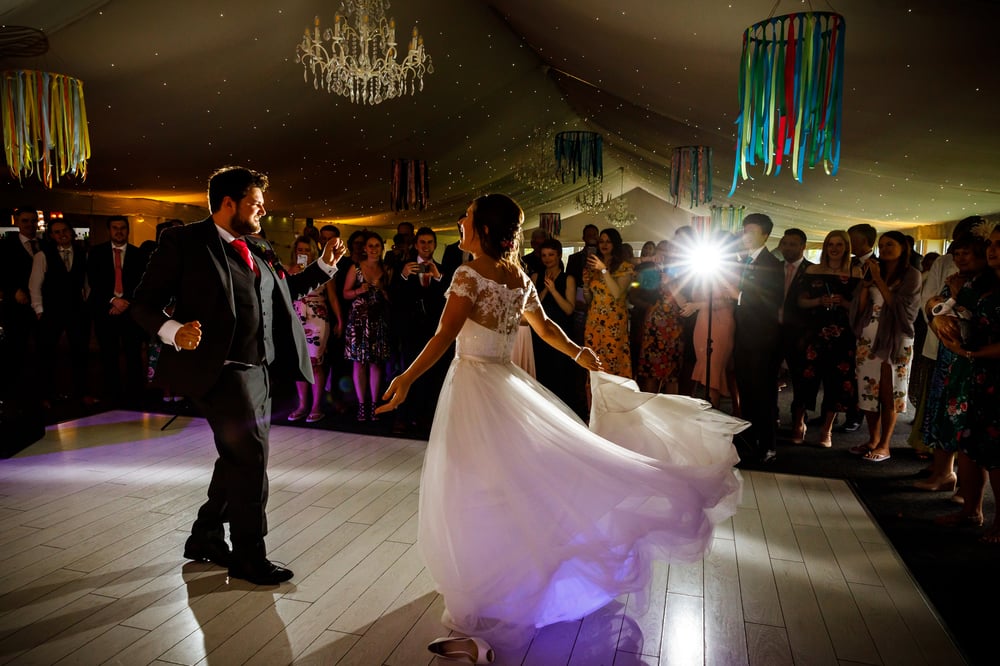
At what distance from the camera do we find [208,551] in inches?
106

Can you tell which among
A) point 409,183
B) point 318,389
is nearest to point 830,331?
point 318,389

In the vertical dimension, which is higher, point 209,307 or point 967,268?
point 967,268

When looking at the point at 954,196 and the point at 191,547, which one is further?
the point at 954,196

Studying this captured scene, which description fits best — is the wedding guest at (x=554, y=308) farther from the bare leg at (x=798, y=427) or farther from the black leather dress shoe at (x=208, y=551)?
the black leather dress shoe at (x=208, y=551)

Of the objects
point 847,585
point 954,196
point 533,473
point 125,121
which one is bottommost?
point 847,585

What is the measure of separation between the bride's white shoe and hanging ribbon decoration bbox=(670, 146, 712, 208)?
254 inches

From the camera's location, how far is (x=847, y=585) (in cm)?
259

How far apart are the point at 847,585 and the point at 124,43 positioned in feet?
18.9

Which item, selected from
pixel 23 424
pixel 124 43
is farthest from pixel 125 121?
pixel 23 424

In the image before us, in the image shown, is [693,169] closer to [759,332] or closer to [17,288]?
[759,332]

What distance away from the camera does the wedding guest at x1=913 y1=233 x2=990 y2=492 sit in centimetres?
298

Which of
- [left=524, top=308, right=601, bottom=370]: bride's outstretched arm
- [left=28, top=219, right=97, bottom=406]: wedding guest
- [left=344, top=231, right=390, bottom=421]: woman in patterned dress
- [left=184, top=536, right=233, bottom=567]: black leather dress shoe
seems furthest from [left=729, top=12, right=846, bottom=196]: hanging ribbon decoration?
[left=28, top=219, right=97, bottom=406]: wedding guest

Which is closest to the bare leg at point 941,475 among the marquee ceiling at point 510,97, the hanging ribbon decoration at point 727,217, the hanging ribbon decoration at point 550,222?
the marquee ceiling at point 510,97

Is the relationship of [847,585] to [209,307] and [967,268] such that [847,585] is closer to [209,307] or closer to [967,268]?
[967,268]
